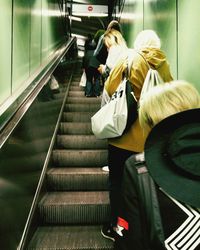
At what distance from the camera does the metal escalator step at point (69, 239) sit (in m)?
2.34

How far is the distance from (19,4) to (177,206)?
10.6 feet

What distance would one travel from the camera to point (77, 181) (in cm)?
322

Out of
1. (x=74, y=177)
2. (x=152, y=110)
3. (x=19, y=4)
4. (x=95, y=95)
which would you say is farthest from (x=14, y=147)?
(x=95, y=95)

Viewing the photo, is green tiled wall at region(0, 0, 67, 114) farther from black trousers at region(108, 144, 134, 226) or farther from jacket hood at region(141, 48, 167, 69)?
jacket hood at region(141, 48, 167, 69)

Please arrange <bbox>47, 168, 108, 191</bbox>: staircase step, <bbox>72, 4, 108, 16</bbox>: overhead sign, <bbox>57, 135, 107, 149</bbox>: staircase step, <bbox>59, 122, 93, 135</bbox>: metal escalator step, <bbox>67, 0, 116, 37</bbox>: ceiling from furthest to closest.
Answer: <bbox>67, 0, 116, 37</bbox>: ceiling, <bbox>72, 4, 108, 16</bbox>: overhead sign, <bbox>59, 122, 93, 135</bbox>: metal escalator step, <bbox>57, 135, 107, 149</bbox>: staircase step, <bbox>47, 168, 108, 191</bbox>: staircase step

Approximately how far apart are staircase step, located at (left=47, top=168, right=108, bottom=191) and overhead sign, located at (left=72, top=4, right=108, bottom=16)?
10.4 m

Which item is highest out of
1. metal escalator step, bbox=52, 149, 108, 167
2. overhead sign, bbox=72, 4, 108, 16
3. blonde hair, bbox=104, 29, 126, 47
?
overhead sign, bbox=72, 4, 108, 16

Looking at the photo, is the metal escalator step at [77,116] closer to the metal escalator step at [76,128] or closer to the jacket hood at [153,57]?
the metal escalator step at [76,128]

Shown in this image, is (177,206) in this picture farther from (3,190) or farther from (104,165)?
(104,165)

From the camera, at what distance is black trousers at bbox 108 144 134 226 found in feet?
7.67

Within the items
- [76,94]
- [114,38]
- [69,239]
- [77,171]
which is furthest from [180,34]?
[76,94]

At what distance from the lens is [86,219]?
2781 millimetres

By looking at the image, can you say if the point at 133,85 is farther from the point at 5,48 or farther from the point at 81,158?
the point at 81,158

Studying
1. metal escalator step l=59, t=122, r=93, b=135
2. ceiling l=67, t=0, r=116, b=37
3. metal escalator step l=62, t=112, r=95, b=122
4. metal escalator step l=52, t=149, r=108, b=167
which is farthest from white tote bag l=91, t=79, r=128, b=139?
ceiling l=67, t=0, r=116, b=37
